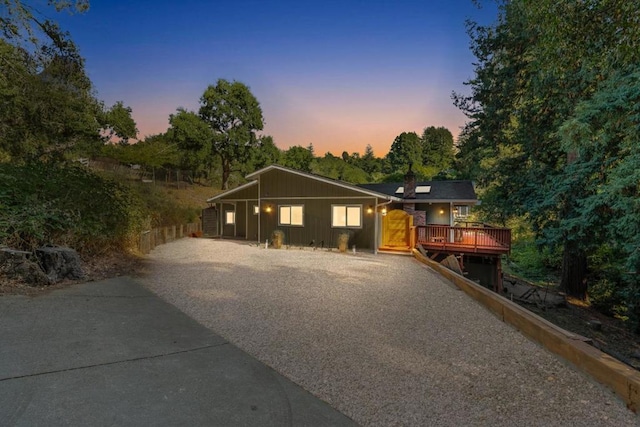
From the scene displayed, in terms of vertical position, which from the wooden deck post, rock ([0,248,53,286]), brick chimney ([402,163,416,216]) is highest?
brick chimney ([402,163,416,216])

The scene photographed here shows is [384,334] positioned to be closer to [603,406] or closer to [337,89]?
[603,406]

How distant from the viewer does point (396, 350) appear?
3965mm

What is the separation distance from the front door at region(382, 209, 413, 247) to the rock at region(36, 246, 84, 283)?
11.8 metres

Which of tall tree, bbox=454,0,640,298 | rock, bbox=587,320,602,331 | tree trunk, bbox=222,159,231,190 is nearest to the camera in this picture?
tall tree, bbox=454,0,640,298

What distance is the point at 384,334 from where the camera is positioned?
4527mm

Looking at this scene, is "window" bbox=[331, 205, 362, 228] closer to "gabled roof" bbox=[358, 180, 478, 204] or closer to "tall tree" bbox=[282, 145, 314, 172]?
"gabled roof" bbox=[358, 180, 478, 204]

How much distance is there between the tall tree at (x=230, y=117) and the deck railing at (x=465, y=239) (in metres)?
24.2

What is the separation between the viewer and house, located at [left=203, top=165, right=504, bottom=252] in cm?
1390

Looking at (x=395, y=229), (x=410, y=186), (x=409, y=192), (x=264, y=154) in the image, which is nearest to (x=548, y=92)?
(x=410, y=186)

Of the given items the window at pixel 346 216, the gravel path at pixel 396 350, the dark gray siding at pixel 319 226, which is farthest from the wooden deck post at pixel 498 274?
the gravel path at pixel 396 350

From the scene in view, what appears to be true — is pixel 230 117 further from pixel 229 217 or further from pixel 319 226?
pixel 319 226

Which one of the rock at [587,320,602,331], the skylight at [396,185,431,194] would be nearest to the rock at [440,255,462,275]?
the rock at [587,320,602,331]

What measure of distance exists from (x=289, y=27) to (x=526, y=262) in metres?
19.4

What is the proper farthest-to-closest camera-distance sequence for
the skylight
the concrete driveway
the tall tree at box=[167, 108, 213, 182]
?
the tall tree at box=[167, 108, 213, 182]
the skylight
the concrete driveway
